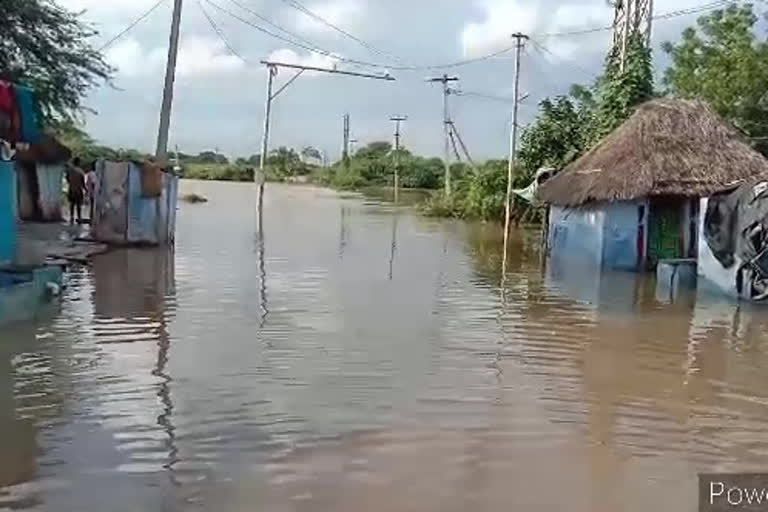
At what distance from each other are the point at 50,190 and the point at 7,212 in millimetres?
13881

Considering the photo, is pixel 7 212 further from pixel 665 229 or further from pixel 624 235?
pixel 665 229

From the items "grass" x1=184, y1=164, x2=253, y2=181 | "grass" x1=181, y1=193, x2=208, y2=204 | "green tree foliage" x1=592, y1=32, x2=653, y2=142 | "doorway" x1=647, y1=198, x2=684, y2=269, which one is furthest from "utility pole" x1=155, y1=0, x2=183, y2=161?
"grass" x1=184, y1=164, x2=253, y2=181

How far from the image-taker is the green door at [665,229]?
2217cm

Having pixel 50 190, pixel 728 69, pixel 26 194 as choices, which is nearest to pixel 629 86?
pixel 728 69

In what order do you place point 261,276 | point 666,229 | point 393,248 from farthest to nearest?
1. point 393,248
2. point 666,229
3. point 261,276

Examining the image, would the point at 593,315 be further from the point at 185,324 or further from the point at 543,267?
the point at 543,267

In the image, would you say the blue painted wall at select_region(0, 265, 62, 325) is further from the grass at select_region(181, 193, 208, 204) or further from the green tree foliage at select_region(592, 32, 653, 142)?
the grass at select_region(181, 193, 208, 204)

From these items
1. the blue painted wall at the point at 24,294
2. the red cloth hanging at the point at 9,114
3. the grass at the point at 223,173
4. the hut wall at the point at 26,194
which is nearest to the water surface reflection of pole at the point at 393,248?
the blue painted wall at the point at 24,294

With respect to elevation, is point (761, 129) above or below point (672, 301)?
above

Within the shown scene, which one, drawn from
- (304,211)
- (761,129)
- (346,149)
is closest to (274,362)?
(761,129)

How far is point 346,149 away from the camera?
9406 cm

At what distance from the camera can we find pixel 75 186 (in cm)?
2633

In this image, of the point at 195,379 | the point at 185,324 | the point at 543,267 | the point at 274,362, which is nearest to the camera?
the point at 195,379

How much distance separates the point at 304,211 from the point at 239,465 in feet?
126
